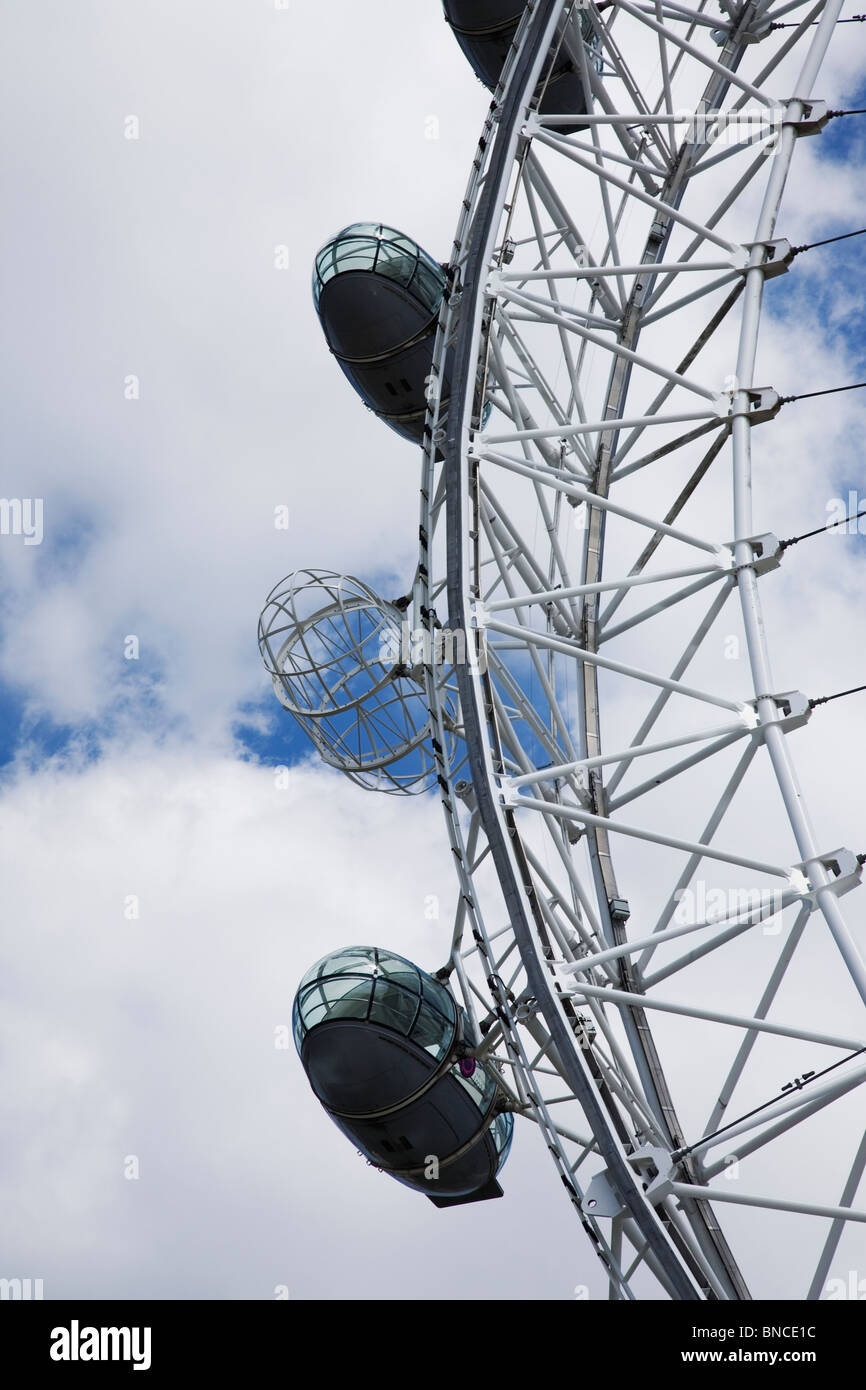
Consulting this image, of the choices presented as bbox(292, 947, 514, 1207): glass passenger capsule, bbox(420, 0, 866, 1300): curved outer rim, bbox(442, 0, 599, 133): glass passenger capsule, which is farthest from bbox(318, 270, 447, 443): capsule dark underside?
bbox(292, 947, 514, 1207): glass passenger capsule

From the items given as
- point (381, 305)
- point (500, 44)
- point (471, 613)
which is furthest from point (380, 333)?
point (471, 613)

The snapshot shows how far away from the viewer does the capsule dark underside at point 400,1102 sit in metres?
23.8

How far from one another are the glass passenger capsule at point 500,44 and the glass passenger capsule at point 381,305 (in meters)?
4.38

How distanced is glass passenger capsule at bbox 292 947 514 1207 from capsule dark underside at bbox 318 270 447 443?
9.80 metres

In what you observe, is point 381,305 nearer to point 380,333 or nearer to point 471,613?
point 380,333

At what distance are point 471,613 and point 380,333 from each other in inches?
278

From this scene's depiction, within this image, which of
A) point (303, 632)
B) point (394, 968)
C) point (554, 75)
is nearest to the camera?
point (394, 968)

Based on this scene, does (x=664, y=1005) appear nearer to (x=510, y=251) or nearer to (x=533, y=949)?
(x=533, y=949)

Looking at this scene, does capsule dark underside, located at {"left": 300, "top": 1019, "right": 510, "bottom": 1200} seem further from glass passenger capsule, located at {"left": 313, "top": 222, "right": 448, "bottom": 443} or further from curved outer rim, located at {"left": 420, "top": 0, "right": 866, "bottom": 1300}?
glass passenger capsule, located at {"left": 313, "top": 222, "right": 448, "bottom": 443}

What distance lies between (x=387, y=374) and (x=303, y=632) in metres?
4.87

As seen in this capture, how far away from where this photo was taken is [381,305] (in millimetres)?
27594
